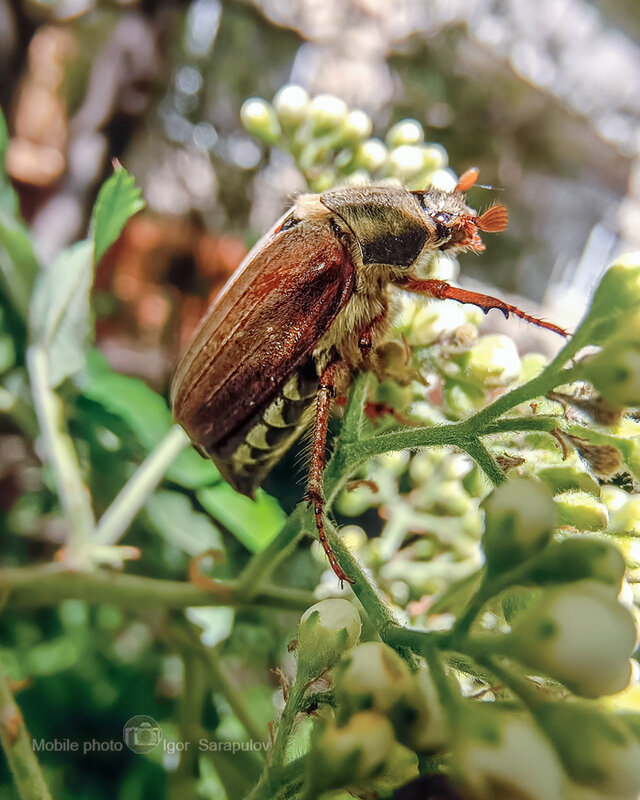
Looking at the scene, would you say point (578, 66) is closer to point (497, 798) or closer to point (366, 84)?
point (366, 84)

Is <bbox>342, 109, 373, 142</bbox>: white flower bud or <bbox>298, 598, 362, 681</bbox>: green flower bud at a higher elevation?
<bbox>342, 109, 373, 142</bbox>: white flower bud


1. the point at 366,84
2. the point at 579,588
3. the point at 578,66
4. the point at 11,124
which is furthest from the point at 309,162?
the point at 578,66

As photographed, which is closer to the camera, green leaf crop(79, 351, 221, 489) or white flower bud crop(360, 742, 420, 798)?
white flower bud crop(360, 742, 420, 798)

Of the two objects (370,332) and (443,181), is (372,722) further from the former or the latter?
(443,181)

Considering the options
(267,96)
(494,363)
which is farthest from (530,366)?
(267,96)

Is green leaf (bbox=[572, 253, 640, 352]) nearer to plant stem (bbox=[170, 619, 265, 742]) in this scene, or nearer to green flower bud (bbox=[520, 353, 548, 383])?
green flower bud (bbox=[520, 353, 548, 383])

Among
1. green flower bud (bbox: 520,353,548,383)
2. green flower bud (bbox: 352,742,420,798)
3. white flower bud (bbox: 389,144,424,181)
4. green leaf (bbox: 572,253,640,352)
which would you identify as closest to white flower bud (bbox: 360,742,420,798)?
green flower bud (bbox: 352,742,420,798)
